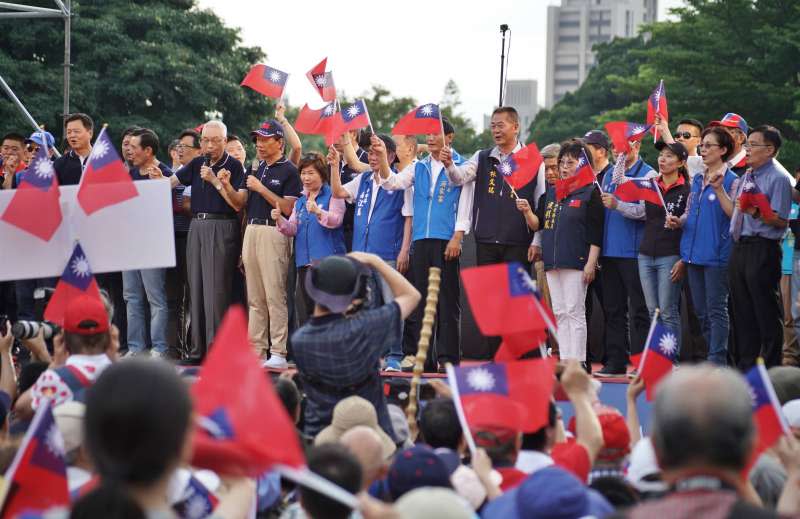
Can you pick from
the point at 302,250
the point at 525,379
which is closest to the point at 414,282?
the point at 302,250

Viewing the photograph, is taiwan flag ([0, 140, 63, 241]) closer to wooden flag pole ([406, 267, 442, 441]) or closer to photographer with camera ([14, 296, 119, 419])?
photographer with camera ([14, 296, 119, 419])

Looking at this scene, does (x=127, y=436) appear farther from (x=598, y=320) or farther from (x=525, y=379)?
(x=598, y=320)

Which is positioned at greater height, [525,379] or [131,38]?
[131,38]

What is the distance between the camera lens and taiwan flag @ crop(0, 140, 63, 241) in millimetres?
7238

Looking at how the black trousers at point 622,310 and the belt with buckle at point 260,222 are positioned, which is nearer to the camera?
the black trousers at point 622,310

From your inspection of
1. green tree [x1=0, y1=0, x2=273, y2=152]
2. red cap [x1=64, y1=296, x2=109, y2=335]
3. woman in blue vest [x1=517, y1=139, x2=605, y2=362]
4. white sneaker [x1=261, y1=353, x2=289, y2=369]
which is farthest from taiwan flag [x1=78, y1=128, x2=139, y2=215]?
green tree [x1=0, y1=0, x2=273, y2=152]

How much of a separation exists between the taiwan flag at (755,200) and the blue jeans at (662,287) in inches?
32.9

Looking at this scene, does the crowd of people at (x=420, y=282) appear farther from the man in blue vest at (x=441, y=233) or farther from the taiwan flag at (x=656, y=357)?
the taiwan flag at (x=656, y=357)

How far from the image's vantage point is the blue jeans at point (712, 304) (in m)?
9.21

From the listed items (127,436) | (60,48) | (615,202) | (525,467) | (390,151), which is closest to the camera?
(127,436)

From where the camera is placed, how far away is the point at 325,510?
3.78 metres

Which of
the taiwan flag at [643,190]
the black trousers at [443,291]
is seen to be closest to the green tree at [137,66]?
the black trousers at [443,291]

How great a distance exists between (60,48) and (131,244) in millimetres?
22084

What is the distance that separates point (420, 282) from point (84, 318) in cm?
448
